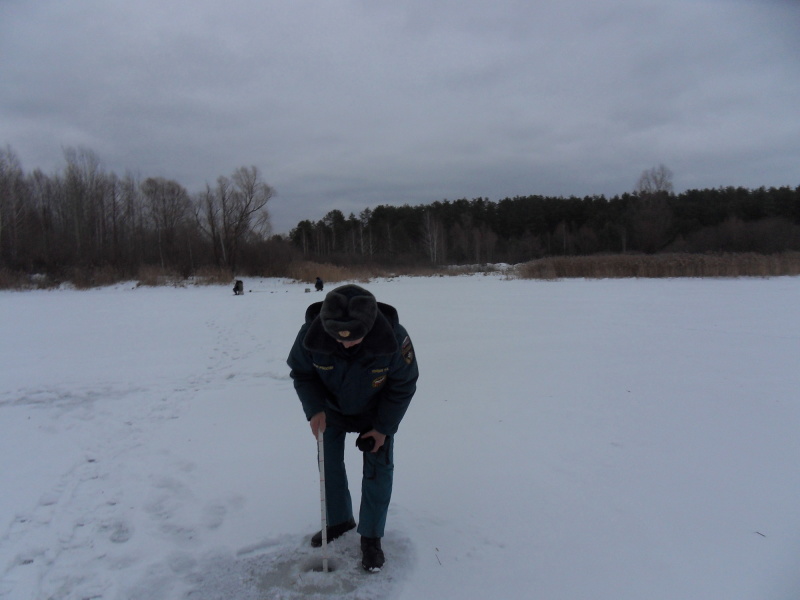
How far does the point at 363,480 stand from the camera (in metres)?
2.33

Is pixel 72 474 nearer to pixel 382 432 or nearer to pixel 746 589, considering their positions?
pixel 382 432

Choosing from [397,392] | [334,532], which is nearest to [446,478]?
[334,532]

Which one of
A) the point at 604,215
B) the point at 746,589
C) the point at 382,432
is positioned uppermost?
the point at 604,215

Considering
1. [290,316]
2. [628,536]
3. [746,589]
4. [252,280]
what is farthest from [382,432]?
[252,280]

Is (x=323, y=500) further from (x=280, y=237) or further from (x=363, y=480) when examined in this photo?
(x=280, y=237)

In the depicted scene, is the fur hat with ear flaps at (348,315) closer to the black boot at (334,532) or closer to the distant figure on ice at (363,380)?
the distant figure on ice at (363,380)

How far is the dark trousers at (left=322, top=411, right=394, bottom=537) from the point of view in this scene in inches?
90.8

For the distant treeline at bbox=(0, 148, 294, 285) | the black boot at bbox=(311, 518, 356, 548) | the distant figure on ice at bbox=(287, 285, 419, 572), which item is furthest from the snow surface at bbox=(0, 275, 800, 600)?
the distant treeline at bbox=(0, 148, 294, 285)

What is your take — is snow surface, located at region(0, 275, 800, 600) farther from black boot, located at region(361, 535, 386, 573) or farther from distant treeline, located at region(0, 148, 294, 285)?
distant treeline, located at region(0, 148, 294, 285)

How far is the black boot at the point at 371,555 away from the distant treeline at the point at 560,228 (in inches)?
1611

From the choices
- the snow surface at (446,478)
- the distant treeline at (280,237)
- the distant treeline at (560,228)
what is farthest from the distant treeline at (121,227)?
the snow surface at (446,478)

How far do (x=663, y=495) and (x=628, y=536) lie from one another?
0.59m

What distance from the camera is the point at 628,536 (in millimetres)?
2523

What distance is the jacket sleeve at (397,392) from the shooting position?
224 centimetres
